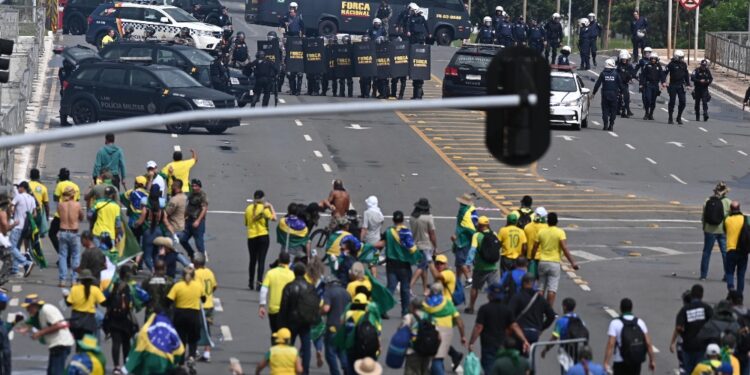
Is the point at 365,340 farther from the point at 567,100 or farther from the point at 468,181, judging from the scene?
the point at 567,100

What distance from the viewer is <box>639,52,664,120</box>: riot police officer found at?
44.3m

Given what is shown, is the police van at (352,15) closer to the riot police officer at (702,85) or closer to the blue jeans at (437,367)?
the riot police officer at (702,85)

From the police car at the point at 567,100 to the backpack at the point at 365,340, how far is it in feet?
79.8

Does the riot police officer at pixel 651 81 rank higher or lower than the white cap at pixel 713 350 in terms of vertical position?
higher

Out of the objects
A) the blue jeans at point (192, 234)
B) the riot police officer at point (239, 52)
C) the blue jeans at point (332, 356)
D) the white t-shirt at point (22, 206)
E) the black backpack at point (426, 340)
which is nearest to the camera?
the black backpack at point (426, 340)

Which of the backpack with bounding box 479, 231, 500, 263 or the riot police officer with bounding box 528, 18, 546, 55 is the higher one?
the riot police officer with bounding box 528, 18, 546, 55

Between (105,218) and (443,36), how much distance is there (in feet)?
132

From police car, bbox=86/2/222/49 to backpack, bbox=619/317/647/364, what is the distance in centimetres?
3668

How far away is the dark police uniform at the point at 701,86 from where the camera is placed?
4422cm

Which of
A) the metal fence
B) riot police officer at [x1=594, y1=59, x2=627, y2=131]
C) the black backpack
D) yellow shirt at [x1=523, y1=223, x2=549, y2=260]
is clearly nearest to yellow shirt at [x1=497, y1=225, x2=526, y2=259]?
yellow shirt at [x1=523, y1=223, x2=549, y2=260]

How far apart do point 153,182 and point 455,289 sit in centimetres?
587

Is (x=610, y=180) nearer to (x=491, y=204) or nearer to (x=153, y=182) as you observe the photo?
(x=491, y=204)

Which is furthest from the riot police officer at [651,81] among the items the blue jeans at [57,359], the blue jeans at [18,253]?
the blue jeans at [57,359]

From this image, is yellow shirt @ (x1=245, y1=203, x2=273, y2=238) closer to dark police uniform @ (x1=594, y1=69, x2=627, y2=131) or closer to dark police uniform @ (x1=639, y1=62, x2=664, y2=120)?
dark police uniform @ (x1=594, y1=69, x2=627, y2=131)
